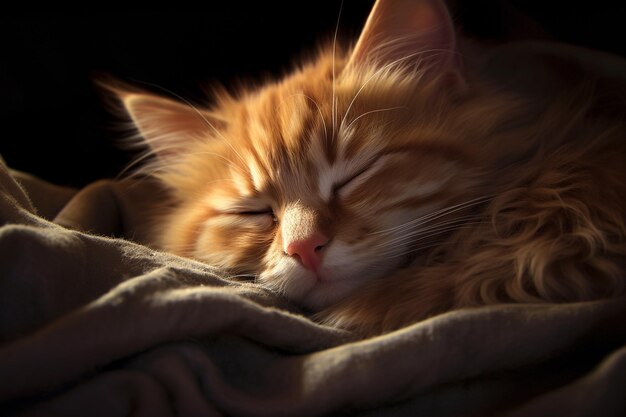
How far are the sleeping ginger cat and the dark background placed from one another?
354 millimetres

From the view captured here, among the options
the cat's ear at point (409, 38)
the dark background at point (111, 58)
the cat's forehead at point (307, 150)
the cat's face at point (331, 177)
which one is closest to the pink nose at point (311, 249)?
the cat's face at point (331, 177)

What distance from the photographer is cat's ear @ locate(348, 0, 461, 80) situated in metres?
1.23

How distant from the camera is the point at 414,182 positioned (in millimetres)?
1100

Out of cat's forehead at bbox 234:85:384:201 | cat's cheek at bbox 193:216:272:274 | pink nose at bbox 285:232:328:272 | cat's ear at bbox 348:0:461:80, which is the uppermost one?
cat's ear at bbox 348:0:461:80

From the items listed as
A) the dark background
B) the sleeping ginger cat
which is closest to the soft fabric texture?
the sleeping ginger cat

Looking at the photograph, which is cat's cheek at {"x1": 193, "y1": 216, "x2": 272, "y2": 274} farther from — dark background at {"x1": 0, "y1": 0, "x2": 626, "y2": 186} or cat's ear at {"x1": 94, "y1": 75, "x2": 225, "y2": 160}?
dark background at {"x1": 0, "y1": 0, "x2": 626, "y2": 186}

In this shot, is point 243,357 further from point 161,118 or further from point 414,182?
point 161,118

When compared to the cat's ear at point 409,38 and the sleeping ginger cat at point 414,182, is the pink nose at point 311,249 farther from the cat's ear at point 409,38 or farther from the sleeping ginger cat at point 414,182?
the cat's ear at point 409,38

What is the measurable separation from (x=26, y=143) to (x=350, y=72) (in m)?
1.09

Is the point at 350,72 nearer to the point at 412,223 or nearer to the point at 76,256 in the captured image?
the point at 412,223

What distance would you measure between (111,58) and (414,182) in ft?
3.84

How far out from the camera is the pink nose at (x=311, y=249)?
1.01 metres

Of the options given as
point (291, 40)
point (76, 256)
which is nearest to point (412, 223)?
point (76, 256)

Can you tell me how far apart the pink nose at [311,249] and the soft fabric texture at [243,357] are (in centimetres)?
20
